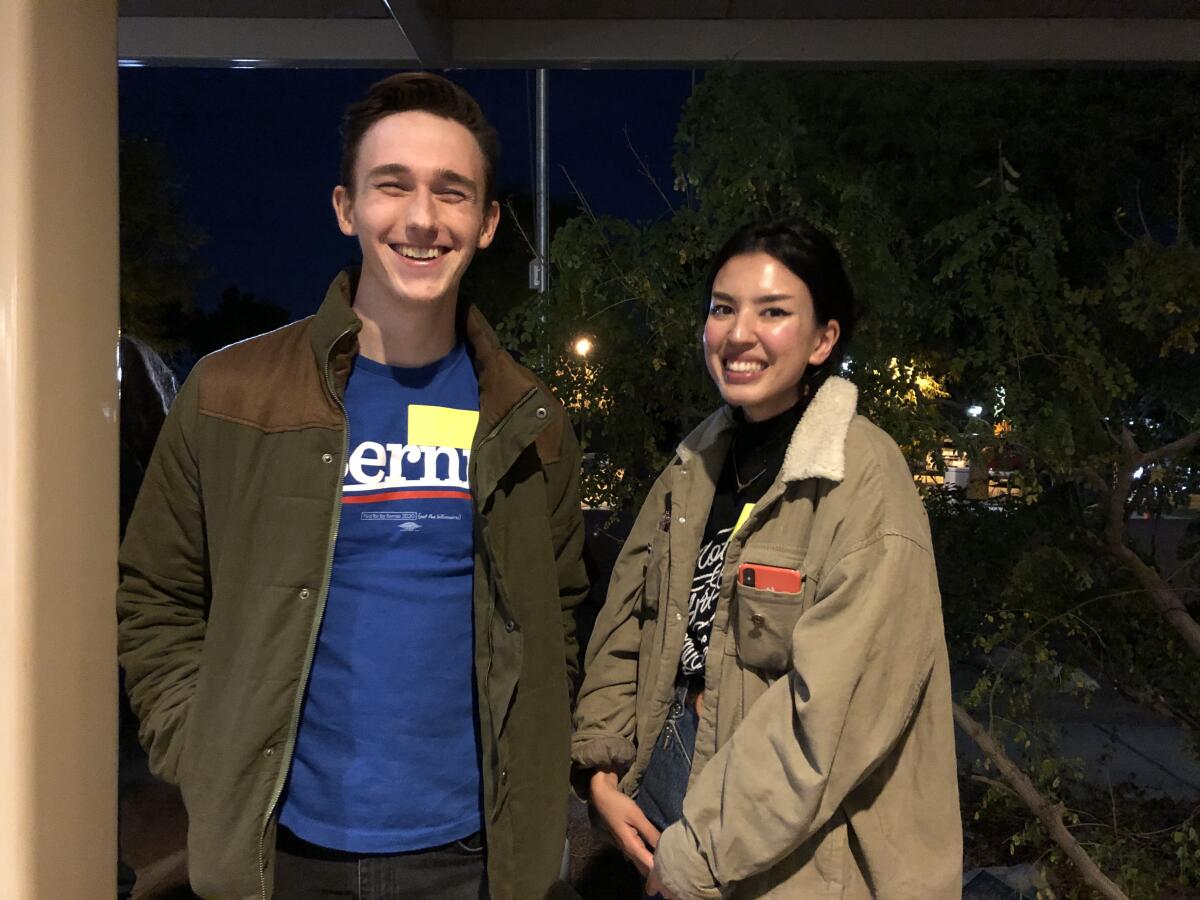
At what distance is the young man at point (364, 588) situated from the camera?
53.6 inches

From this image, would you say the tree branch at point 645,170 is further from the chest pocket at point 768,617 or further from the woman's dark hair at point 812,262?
the chest pocket at point 768,617

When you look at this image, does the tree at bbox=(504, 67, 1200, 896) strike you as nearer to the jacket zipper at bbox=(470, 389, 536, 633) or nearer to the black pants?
the jacket zipper at bbox=(470, 389, 536, 633)

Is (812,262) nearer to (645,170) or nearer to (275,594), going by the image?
(275,594)

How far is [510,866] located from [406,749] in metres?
0.25

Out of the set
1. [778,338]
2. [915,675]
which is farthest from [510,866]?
[778,338]

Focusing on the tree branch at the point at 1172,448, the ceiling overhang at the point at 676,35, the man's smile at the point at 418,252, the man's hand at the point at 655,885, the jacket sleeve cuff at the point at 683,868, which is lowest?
the man's hand at the point at 655,885

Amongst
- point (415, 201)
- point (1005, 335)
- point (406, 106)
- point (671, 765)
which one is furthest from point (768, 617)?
point (1005, 335)

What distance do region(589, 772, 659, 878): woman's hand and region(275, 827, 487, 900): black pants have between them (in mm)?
369

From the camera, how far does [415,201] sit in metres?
1.43

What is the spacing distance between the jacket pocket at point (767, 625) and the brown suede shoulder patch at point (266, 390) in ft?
2.31

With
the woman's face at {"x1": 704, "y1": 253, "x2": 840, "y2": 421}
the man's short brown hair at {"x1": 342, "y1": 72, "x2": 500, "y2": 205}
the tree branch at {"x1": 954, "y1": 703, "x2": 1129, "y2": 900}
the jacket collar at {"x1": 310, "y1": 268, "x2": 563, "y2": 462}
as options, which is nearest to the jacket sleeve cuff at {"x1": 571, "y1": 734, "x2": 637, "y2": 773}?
the jacket collar at {"x1": 310, "y1": 268, "x2": 563, "y2": 462}

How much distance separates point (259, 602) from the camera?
136cm

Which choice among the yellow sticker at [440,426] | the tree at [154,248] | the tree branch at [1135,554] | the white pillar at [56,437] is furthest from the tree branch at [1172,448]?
the tree at [154,248]

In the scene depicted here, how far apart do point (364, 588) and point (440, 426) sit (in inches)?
11.1
